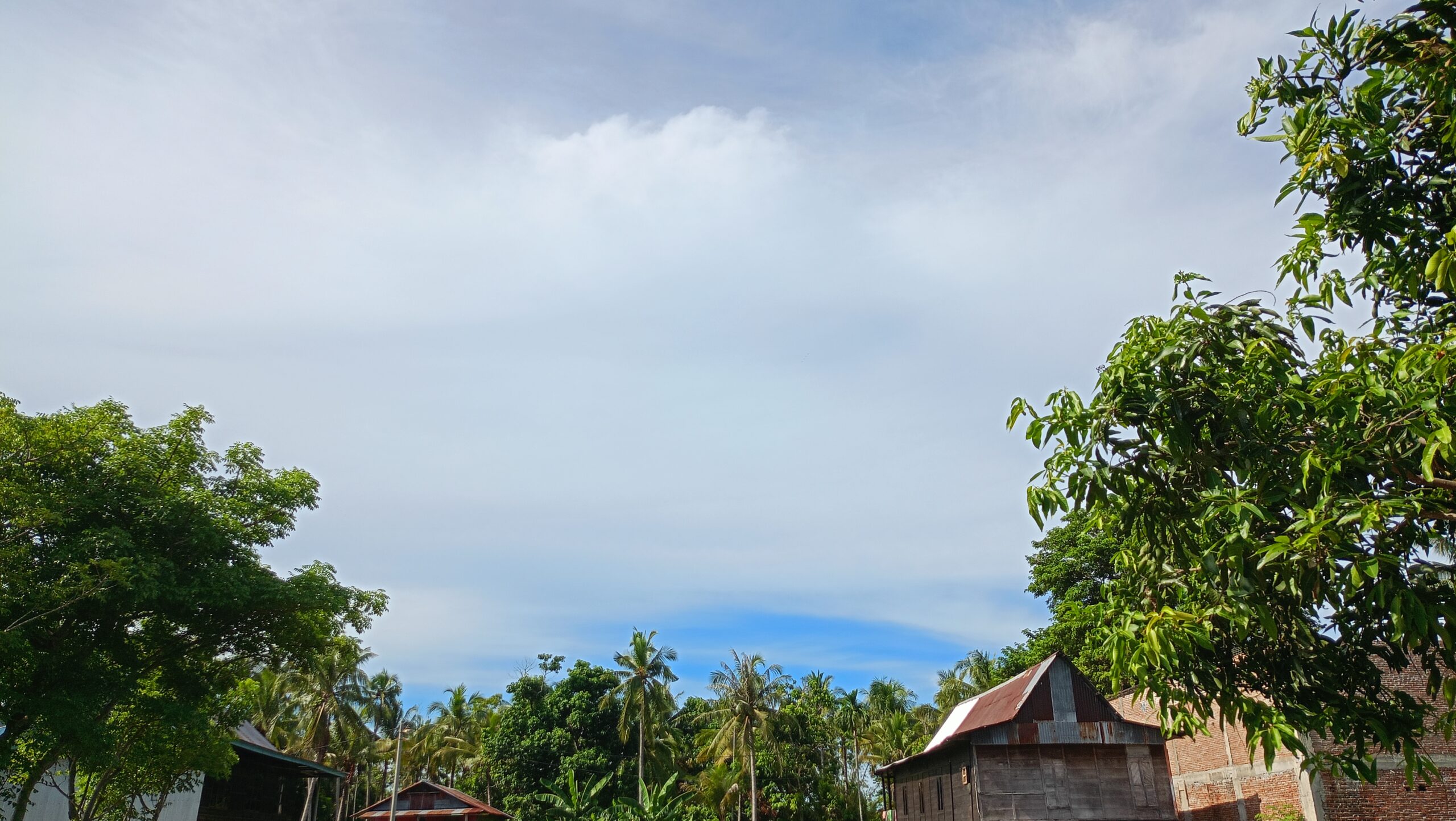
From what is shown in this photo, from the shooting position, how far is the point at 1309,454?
19.1 feet

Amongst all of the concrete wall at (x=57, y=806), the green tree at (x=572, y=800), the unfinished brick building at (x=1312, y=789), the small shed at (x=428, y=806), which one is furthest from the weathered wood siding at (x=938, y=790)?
the concrete wall at (x=57, y=806)

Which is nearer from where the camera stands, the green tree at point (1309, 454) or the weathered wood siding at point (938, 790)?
the green tree at point (1309, 454)

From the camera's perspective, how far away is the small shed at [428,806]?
1535 inches

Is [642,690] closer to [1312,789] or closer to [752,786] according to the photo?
[752,786]

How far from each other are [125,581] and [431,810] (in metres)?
27.4

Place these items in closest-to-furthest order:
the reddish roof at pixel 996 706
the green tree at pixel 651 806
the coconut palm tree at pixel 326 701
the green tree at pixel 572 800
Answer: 1. the reddish roof at pixel 996 706
2. the green tree at pixel 651 806
3. the green tree at pixel 572 800
4. the coconut palm tree at pixel 326 701

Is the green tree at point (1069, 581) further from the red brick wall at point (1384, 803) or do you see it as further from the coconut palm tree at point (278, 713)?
the coconut palm tree at point (278, 713)

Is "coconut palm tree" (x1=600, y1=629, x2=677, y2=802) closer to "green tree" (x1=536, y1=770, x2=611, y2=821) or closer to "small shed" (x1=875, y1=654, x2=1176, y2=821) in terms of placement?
"green tree" (x1=536, y1=770, x2=611, y2=821)

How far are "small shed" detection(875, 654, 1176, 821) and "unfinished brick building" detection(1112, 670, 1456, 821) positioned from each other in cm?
122

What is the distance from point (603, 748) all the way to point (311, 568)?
30.8 meters

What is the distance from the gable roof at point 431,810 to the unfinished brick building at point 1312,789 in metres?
28.8

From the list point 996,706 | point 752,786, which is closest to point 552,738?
point 752,786

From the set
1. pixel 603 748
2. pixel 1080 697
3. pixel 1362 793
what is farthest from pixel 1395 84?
pixel 603 748

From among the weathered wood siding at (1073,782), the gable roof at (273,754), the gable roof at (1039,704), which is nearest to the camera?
the weathered wood siding at (1073,782)
